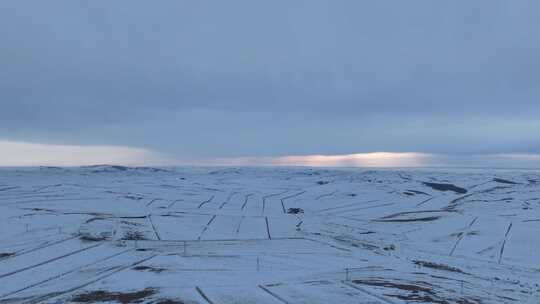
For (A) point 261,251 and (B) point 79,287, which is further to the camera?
(A) point 261,251

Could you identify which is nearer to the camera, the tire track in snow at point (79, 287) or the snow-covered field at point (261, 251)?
the tire track in snow at point (79, 287)

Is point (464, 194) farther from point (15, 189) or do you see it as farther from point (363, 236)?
point (15, 189)

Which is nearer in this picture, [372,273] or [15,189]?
[372,273]

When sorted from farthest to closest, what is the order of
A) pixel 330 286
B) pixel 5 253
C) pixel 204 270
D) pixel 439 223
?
pixel 439 223, pixel 5 253, pixel 204 270, pixel 330 286

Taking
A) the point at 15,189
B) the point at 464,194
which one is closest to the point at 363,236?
the point at 464,194

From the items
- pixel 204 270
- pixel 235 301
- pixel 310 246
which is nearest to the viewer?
pixel 235 301

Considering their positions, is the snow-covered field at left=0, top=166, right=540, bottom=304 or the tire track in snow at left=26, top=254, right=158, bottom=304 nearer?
the tire track in snow at left=26, top=254, right=158, bottom=304

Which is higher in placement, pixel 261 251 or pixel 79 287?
pixel 79 287

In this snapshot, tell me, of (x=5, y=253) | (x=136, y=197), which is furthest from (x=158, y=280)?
(x=136, y=197)
